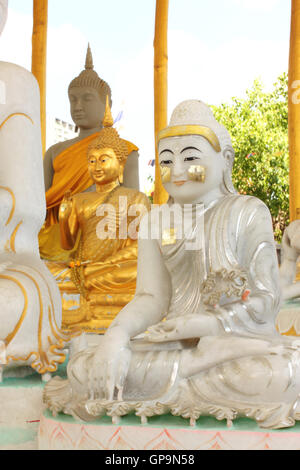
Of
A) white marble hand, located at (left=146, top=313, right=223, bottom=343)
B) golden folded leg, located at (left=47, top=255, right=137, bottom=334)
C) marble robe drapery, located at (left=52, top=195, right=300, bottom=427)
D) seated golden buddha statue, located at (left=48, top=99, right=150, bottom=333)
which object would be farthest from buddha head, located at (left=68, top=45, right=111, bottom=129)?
white marble hand, located at (left=146, top=313, right=223, bottom=343)

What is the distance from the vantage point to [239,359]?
2.09 metres

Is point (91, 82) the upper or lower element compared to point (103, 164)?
upper

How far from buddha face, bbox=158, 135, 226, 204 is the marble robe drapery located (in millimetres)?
94

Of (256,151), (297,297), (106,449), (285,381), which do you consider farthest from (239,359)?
(256,151)

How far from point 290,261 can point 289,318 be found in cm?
36

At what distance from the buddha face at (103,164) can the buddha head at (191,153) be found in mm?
2693

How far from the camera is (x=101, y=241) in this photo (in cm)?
525

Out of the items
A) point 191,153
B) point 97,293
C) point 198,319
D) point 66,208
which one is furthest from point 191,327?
point 66,208

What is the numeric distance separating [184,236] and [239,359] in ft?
1.79

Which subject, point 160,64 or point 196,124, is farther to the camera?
point 160,64

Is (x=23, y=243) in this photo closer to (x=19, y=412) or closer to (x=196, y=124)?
(x=19, y=412)

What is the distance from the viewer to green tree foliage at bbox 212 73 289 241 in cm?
1309

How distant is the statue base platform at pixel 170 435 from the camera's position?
1961 mm

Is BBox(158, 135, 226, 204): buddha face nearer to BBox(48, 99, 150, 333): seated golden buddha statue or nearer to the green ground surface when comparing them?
the green ground surface
